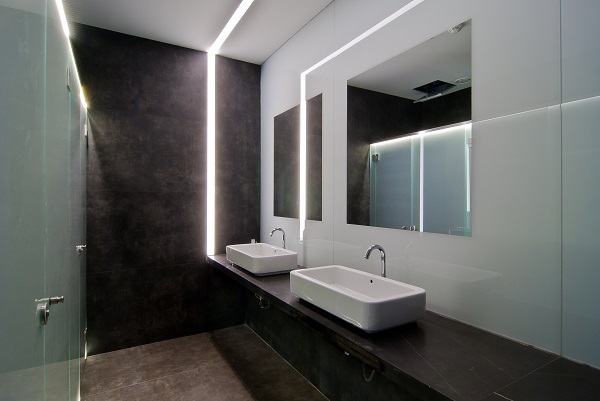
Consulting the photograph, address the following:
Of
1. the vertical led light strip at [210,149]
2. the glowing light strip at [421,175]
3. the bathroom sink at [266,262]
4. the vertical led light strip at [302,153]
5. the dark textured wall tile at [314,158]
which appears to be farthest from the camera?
the vertical led light strip at [210,149]

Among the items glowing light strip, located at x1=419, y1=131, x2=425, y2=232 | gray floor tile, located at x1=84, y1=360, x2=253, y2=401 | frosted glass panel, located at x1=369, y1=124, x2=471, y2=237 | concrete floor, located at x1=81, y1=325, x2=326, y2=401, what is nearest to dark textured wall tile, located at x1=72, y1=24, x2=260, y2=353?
concrete floor, located at x1=81, y1=325, x2=326, y2=401

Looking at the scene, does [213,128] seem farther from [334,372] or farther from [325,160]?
[334,372]

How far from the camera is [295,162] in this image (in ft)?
9.50

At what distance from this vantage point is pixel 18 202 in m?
0.81

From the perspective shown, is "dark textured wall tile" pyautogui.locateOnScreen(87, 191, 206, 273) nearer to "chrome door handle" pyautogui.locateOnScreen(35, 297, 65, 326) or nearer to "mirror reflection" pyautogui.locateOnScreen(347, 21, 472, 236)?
"mirror reflection" pyautogui.locateOnScreen(347, 21, 472, 236)

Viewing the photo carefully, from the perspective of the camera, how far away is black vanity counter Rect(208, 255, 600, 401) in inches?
38.8

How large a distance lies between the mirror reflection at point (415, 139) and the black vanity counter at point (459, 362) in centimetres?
48

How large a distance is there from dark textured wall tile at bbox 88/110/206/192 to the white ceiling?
748mm

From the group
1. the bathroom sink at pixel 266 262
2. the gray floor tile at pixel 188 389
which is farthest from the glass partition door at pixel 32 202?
the bathroom sink at pixel 266 262

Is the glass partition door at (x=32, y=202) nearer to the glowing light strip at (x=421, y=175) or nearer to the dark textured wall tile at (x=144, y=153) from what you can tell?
the dark textured wall tile at (x=144, y=153)

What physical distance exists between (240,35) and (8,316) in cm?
284

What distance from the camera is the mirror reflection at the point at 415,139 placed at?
1543mm

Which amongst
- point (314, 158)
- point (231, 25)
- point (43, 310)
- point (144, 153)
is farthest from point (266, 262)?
point (231, 25)

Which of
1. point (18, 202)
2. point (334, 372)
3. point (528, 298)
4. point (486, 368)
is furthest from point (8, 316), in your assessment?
point (334, 372)
